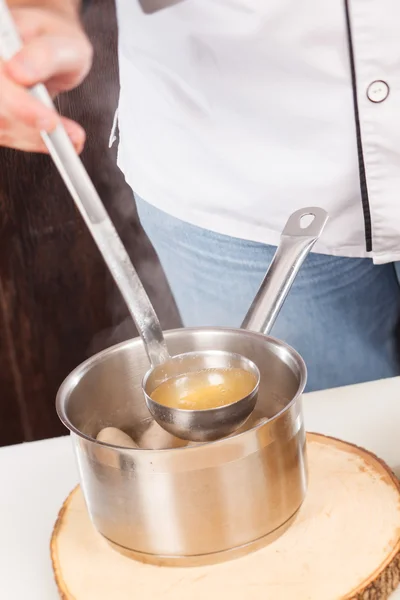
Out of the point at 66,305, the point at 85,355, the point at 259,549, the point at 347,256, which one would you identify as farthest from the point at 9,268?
the point at 259,549

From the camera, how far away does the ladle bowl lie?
2.44ft

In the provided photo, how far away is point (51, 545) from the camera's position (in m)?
0.78

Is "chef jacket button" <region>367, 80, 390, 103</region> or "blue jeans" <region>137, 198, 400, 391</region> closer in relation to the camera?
"chef jacket button" <region>367, 80, 390, 103</region>

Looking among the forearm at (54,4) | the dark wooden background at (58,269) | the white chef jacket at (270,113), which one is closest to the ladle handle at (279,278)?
the white chef jacket at (270,113)

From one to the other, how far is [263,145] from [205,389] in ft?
1.51

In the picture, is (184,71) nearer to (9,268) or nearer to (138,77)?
(138,77)

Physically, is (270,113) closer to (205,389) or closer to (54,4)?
(54,4)

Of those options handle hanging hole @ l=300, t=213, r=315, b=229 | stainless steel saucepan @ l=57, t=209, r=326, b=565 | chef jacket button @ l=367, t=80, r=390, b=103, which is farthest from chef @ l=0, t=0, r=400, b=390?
stainless steel saucepan @ l=57, t=209, r=326, b=565

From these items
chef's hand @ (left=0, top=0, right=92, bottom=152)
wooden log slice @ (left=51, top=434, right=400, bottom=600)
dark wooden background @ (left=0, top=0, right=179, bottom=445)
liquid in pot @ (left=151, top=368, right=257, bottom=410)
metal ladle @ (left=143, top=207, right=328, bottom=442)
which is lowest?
dark wooden background @ (left=0, top=0, right=179, bottom=445)

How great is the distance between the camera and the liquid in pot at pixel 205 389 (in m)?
0.79

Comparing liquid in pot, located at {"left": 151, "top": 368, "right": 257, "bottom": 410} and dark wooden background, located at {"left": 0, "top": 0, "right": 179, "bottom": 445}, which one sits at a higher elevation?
liquid in pot, located at {"left": 151, "top": 368, "right": 257, "bottom": 410}

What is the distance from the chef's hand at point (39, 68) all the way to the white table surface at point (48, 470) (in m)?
0.40

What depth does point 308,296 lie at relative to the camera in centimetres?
125

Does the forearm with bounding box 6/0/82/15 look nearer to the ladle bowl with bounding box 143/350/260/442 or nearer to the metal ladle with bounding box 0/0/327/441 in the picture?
the metal ladle with bounding box 0/0/327/441
